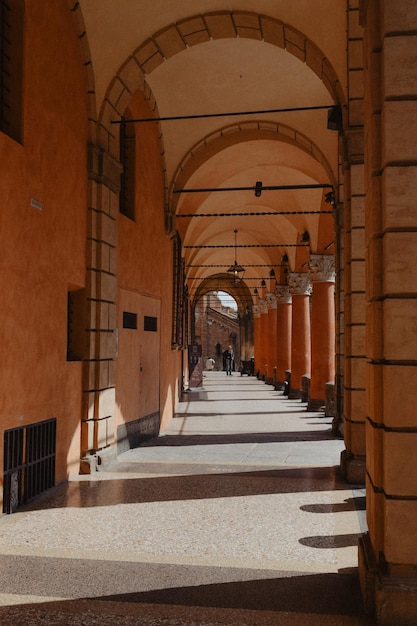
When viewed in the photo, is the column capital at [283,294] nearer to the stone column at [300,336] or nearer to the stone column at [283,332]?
the stone column at [283,332]

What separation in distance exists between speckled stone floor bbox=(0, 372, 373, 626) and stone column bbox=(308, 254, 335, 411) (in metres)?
6.32

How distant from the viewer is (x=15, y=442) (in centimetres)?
574

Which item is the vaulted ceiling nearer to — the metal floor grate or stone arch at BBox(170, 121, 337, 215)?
stone arch at BBox(170, 121, 337, 215)

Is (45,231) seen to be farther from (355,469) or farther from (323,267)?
(323,267)

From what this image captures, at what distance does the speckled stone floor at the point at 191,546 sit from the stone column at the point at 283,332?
48.9 ft

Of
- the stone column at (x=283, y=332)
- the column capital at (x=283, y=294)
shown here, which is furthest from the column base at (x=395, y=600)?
the column capital at (x=283, y=294)

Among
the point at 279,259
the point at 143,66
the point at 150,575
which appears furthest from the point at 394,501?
the point at 279,259

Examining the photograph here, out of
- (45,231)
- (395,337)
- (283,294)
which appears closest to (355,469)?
(395,337)

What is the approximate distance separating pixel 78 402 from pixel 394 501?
16.2ft

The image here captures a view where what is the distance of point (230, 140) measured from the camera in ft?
41.0

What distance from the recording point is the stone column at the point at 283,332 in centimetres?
2359

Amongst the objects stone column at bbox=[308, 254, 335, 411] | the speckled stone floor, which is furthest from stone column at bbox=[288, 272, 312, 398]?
the speckled stone floor

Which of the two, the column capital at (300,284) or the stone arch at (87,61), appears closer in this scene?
the stone arch at (87,61)

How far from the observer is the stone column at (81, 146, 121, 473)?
25.0 ft
